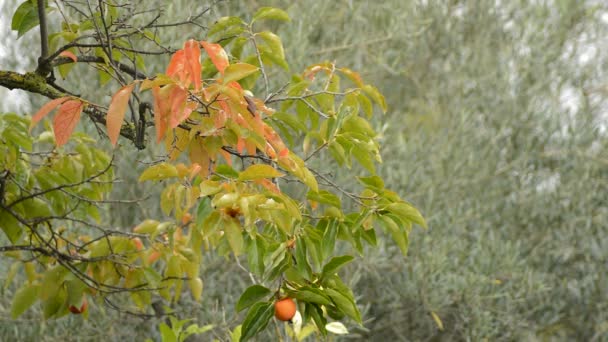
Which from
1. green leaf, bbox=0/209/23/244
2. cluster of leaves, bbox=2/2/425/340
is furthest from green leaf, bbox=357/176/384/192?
green leaf, bbox=0/209/23/244

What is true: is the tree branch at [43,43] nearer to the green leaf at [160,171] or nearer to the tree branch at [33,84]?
the tree branch at [33,84]

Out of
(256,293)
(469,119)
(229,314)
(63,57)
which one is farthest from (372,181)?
(469,119)

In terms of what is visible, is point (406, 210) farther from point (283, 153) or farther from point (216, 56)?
point (216, 56)

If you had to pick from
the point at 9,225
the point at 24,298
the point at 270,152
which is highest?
the point at 270,152

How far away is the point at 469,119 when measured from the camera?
584cm

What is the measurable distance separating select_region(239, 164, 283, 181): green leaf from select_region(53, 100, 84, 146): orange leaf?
0.36 metres

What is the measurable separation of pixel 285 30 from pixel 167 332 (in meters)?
2.97

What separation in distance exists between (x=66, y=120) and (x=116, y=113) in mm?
175

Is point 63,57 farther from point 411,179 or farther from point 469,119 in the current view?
point 469,119

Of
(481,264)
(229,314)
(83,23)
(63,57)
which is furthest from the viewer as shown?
(481,264)

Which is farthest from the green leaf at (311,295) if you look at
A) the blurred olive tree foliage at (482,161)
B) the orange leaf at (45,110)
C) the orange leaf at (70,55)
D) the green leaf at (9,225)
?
the blurred olive tree foliage at (482,161)

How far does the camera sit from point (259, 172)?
1.78 m

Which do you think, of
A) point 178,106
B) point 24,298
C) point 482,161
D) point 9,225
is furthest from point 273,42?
point 482,161

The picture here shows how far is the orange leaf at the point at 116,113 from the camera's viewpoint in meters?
1.60
